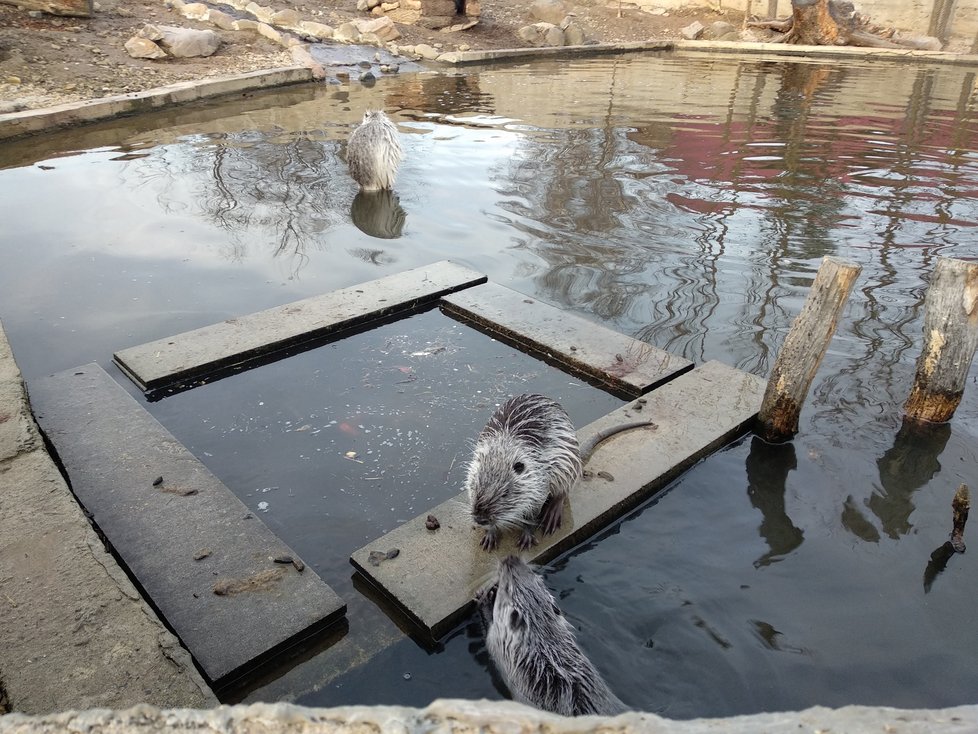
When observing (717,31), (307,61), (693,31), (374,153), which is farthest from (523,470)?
(717,31)

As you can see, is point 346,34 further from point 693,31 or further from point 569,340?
point 569,340

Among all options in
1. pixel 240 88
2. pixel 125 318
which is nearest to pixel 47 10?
pixel 240 88

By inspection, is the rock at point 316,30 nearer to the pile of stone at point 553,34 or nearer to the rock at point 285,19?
the rock at point 285,19

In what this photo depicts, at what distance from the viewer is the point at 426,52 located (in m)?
19.4

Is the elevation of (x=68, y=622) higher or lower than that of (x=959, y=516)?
lower

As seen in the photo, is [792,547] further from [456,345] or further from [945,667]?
[456,345]

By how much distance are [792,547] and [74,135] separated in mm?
12713

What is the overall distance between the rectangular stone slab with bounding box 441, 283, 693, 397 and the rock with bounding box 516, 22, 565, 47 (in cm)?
1701

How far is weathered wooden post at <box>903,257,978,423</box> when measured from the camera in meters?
4.67

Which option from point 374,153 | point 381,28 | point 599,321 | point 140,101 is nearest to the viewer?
point 599,321

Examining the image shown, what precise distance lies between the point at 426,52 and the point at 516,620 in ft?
61.4

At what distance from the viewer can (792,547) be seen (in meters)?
4.22

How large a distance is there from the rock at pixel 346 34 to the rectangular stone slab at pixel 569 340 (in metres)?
14.9

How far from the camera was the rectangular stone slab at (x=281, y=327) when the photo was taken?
18.7ft
